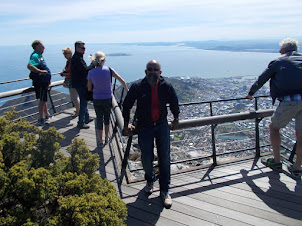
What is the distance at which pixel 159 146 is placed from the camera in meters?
3.14

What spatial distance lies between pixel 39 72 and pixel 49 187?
16.0ft

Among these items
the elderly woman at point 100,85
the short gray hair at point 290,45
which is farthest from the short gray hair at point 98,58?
A: the short gray hair at point 290,45

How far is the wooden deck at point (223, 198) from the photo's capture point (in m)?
2.78

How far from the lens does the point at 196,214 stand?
2871 millimetres

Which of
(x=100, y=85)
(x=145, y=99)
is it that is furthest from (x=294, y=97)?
(x=100, y=85)

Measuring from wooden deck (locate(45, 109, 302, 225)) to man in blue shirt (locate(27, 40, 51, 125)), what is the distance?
9.93 ft

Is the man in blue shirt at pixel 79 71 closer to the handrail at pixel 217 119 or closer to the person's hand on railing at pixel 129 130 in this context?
the person's hand on railing at pixel 129 130

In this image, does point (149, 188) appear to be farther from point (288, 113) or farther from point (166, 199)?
point (288, 113)

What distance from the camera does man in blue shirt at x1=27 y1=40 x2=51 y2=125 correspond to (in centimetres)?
564

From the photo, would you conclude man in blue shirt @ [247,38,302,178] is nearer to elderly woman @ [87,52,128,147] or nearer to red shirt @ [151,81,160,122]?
red shirt @ [151,81,160,122]

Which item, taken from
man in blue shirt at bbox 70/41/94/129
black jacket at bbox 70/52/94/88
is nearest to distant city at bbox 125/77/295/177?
man in blue shirt at bbox 70/41/94/129

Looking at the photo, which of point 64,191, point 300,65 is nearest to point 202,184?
point 300,65

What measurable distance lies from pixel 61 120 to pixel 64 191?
5602 millimetres

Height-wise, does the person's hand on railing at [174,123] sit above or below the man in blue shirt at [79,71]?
below
